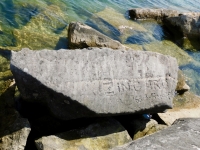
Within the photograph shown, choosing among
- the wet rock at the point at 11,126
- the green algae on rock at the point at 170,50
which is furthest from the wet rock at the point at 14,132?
the green algae on rock at the point at 170,50

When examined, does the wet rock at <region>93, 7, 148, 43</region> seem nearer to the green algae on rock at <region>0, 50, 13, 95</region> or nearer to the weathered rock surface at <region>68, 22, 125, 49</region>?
the weathered rock surface at <region>68, 22, 125, 49</region>

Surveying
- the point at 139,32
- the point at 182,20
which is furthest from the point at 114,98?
the point at 182,20

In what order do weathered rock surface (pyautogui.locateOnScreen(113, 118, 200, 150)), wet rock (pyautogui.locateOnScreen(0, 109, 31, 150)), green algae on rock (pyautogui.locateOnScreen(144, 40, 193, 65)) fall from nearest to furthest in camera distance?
weathered rock surface (pyautogui.locateOnScreen(113, 118, 200, 150)) < wet rock (pyautogui.locateOnScreen(0, 109, 31, 150)) < green algae on rock (pyautogui.locateOnScreen(144, 40, 193, 65))

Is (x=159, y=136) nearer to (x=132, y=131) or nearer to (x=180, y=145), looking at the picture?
(x=180, y=145)

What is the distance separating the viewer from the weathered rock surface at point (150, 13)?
1423 cm

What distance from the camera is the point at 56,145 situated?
450 cm

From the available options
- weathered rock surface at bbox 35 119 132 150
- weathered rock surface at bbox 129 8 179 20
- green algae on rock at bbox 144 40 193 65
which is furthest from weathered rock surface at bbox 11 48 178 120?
weathered rock surface at bbox 129 8 179 20

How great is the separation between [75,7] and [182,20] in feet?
17.6

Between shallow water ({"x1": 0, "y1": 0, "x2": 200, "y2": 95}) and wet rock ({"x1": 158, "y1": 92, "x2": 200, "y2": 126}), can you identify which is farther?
shallow water ({"x1": 0, "y1": 0, "x2": 200, "y2": 95})

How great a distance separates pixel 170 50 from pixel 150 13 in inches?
145

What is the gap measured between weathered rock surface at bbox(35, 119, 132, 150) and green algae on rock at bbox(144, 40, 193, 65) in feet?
21.4

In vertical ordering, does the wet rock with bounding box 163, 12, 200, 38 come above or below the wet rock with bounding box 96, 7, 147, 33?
above

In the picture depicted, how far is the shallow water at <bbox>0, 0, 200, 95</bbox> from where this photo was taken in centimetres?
885

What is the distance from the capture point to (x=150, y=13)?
48.4 feet
